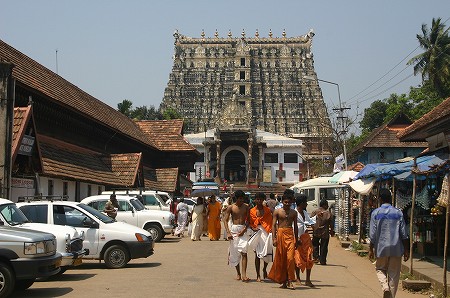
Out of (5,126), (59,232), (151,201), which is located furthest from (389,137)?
(59,232)

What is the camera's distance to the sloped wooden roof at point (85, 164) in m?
25.2

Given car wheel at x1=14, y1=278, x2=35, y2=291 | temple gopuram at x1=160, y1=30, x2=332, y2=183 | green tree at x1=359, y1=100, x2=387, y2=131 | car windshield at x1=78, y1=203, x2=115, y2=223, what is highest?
temple gopuram at x1=160, y1=30, x2=332, y2=183

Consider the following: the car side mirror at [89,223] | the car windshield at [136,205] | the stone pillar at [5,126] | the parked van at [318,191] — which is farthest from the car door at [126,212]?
the parked van at [318,191]

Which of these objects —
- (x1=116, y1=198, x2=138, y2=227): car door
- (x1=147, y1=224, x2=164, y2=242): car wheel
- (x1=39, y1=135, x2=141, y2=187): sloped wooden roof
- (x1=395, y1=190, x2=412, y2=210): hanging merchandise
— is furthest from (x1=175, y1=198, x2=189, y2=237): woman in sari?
(x1=395, y1=190, x2=412, y2=210): hanging merchandise

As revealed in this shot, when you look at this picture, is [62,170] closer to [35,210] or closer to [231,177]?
[35,210]

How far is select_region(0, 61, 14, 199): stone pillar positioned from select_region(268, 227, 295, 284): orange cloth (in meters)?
9.24

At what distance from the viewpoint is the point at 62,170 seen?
998 inches

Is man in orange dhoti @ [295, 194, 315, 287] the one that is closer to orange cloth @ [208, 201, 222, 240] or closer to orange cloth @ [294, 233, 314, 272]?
orange cloth @ [294, 233, 314, 272]

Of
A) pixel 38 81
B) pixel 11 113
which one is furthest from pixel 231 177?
pixel 11 113

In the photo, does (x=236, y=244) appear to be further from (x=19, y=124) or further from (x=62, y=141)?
(x=62, y=141)

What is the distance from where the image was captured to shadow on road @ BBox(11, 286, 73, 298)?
11977 mm

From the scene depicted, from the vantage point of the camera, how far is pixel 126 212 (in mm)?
24062

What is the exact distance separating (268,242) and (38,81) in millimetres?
15509

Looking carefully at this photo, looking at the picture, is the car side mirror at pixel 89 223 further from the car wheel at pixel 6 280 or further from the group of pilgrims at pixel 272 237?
the car wheel at pixel 6 280
